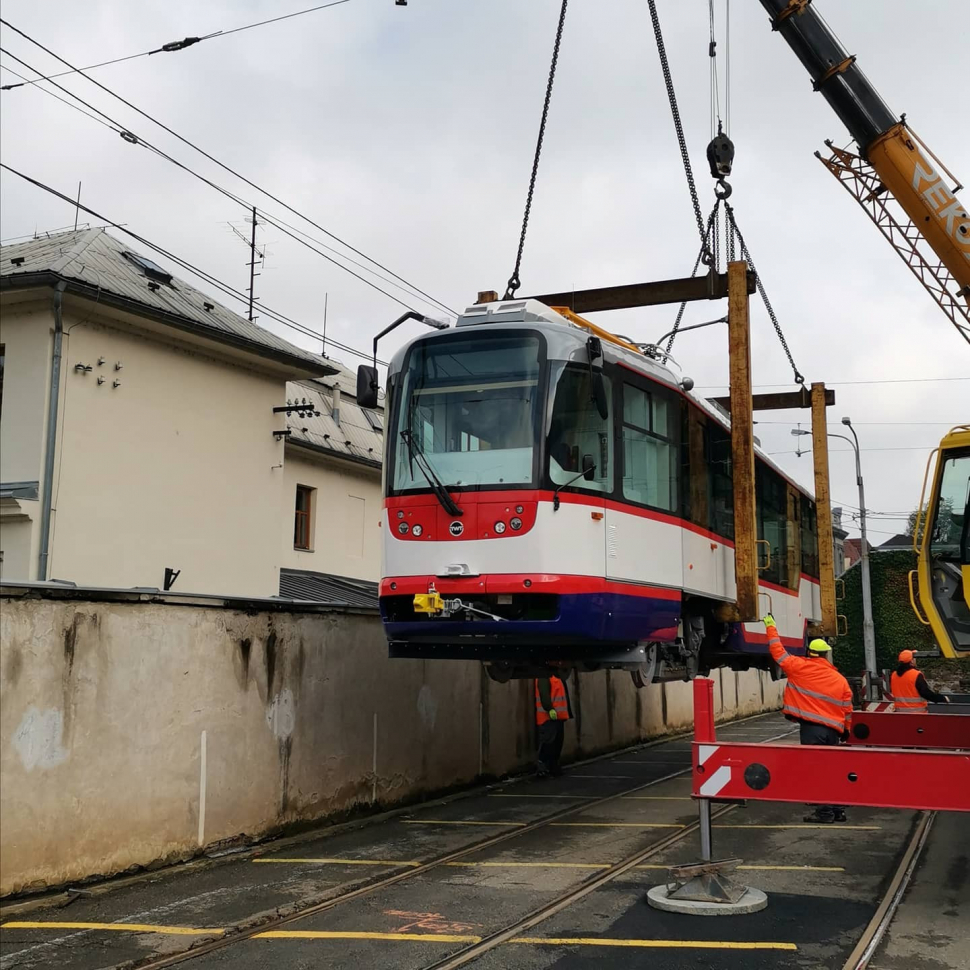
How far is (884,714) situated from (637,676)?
221cm

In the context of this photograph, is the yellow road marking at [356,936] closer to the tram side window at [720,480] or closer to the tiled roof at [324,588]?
the tram side window at [720,480]

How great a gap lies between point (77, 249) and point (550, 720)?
11347mm

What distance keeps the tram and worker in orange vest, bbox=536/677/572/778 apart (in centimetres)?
426

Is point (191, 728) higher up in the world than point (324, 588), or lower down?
lower down

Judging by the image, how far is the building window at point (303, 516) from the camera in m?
25.4

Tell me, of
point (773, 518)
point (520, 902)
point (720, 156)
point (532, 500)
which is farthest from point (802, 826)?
point (720, 156)

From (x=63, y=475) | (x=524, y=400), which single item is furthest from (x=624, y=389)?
(x=63, y=475)

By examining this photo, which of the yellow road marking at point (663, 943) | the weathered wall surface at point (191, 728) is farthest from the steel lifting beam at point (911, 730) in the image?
the weathered wall surface at point (191, 728)

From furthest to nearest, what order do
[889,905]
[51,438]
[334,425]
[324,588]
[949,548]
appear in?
[334,425] → [324,588] → [51,438] → [949,548] → [889,905]

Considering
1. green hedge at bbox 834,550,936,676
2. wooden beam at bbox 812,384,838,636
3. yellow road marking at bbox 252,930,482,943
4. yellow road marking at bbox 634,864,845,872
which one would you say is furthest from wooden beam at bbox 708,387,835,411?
green hedge at bbox 834,550,936,676

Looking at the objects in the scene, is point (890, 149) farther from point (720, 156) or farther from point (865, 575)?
point (865, 575)

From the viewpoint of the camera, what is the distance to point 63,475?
16.6 meters

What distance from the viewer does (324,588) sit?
2344 cm

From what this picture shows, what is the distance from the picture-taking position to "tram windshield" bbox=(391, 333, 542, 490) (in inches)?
357
